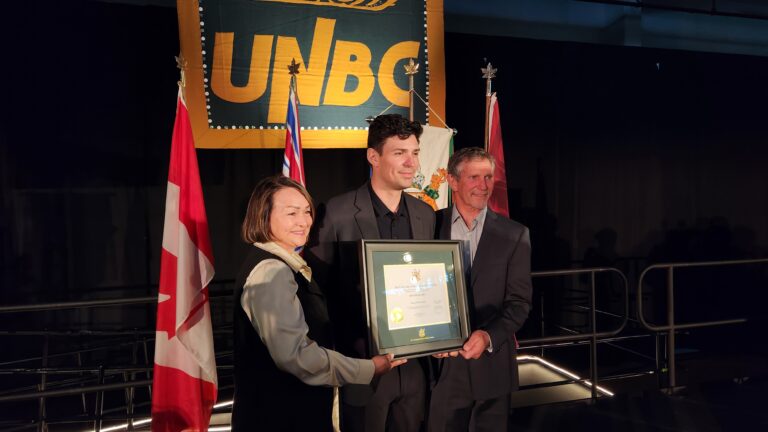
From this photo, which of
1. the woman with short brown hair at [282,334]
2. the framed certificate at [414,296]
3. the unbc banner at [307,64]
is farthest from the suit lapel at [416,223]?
the unbc banner at [307,64]

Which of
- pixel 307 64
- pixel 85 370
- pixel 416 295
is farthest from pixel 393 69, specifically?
pixel 85 370

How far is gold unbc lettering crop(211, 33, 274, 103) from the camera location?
369cm

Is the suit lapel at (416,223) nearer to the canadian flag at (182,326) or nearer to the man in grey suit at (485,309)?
the man in grey suit at (485,309)

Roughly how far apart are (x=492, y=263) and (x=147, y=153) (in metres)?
3.07

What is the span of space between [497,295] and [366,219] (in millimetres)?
578

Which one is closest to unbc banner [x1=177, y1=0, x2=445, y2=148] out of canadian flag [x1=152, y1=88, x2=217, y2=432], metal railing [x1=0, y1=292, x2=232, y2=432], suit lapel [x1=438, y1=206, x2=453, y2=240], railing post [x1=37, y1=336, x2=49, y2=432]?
canadian flag [x1=152, y1=88, x2=217, y2=432]

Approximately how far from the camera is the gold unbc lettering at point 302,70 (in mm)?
3830

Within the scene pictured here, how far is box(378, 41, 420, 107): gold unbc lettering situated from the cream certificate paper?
2520 millimetres

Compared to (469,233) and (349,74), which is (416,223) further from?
(349,74)

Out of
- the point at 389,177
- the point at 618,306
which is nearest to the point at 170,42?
the point at 389,177

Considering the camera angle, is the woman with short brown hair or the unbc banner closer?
the woman with short brown hair

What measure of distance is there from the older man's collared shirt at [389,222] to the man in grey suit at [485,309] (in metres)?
0.24

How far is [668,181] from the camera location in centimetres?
582

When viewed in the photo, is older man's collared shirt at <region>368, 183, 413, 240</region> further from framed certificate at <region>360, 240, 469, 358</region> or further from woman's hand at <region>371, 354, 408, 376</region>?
woman's hand at <region>371, 354, 408, 376</region>
